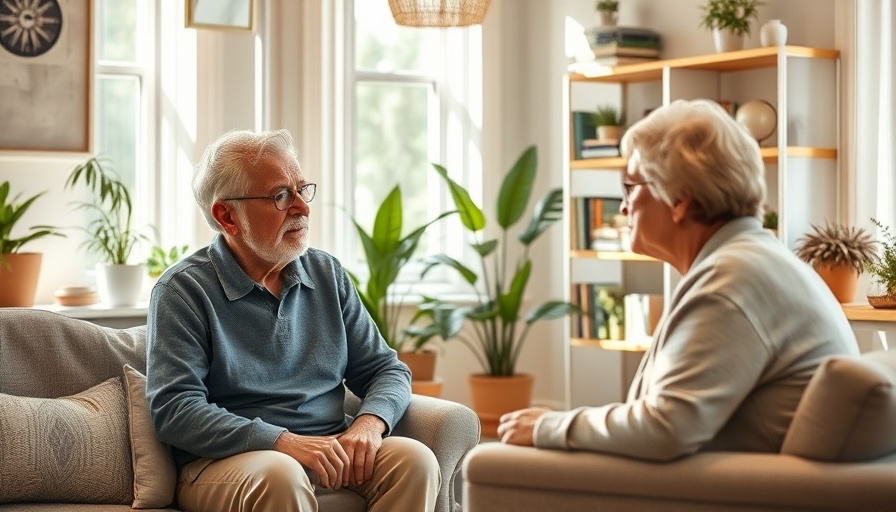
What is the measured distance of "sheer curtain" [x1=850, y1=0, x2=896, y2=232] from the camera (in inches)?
166

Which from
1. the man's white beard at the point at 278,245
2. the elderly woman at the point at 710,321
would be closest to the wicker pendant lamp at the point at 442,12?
the man's white beard at the point at 278,245

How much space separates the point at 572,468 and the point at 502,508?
0.15 m

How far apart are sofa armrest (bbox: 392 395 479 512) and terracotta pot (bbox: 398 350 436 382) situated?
7.56 ft

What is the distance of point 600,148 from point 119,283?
211 cm

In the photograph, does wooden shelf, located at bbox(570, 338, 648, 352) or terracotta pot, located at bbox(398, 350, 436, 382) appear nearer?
wooden shelf, located at bbox(570, 338, 648, 352)

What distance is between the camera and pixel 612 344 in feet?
16.6

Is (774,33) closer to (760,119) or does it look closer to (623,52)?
(760,119)

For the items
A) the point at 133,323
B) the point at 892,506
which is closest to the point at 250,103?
the point at 133,323

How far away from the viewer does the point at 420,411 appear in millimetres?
2877

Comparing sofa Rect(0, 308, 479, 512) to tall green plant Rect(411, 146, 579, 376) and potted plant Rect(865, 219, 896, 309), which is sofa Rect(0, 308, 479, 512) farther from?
tall green plant Rect(411, 146, 579, 376)

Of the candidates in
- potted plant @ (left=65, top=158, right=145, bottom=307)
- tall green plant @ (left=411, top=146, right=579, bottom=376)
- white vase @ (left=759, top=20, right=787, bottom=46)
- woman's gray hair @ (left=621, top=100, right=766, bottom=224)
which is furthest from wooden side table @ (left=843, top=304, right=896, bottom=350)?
potted plant @ (left=65, top=158, right=145, bottom=307)

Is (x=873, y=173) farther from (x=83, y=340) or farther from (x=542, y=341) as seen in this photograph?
(x=83, y=340)

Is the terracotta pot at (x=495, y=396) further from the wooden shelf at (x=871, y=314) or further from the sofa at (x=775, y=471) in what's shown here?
the sofa at (x=775, y=471)

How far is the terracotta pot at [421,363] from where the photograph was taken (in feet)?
17.0
